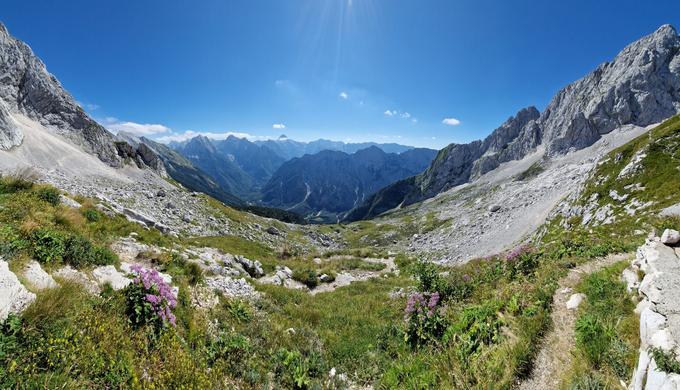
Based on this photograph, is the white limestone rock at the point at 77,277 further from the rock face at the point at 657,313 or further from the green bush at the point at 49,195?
the rock face at the point at 657,313

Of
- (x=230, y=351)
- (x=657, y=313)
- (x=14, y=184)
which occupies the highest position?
(x=14, y=184)

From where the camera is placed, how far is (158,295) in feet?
28.1

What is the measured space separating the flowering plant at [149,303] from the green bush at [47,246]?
94.5 inches

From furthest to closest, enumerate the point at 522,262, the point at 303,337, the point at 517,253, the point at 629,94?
the point at 629,94 → the point at 517,253 → the point at 522,262 → the point at 303,337

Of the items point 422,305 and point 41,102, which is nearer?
point 422,305

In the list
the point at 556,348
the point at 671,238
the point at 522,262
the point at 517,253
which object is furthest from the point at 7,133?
the point at 671,238

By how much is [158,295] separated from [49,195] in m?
10.6

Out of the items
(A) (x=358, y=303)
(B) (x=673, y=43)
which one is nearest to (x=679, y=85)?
(B) (x=673, y=43)

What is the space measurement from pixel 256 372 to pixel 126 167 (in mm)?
107237

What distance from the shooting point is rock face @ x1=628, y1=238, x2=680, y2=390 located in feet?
16.6

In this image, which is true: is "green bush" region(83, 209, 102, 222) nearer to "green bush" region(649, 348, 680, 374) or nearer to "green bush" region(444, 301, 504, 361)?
"green bush" region(444, 301, 504, 361)

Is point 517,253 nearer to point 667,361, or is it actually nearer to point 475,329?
point 475,329

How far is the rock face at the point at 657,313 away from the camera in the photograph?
5062 millimetres

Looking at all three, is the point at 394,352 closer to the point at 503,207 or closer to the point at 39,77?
the point at 503,207
